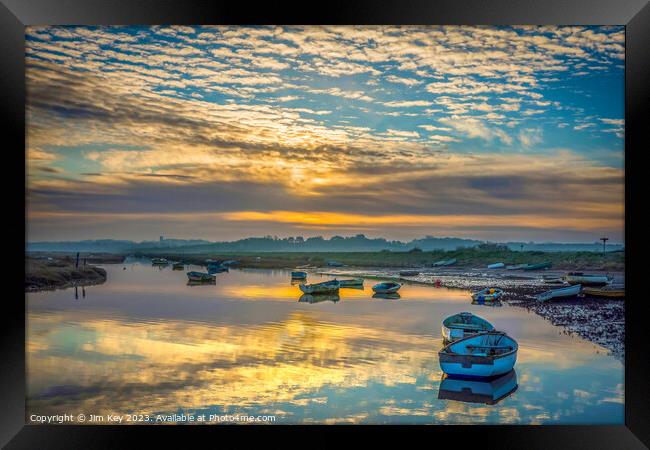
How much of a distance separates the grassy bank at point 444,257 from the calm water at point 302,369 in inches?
368

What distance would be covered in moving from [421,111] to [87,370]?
29.6ft

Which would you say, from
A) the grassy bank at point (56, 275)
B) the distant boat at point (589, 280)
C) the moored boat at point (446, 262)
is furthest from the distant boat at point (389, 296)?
the moored boat at point (446, 262)

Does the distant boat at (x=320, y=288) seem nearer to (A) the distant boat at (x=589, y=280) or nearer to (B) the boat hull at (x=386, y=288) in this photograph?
(B) the boat hull at (x=386, y=288)

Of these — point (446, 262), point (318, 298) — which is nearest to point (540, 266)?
point (446, 262)

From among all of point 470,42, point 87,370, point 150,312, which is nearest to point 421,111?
point 470,42

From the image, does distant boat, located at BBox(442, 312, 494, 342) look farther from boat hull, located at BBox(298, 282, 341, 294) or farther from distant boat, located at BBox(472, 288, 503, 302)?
boat hull, located at BBox(298, 282, 341, 294)

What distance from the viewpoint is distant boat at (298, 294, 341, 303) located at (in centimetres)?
2273

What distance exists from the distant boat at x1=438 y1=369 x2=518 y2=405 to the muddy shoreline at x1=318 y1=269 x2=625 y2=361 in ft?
7.22

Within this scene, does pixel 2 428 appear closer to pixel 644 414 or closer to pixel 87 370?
pixel 87 370

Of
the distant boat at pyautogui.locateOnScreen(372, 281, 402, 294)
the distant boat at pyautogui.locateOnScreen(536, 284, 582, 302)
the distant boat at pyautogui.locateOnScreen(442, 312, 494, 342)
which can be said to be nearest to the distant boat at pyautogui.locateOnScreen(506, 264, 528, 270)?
the distant boat at pyautogui.locateOnScreen(372, 281, 402, 294)

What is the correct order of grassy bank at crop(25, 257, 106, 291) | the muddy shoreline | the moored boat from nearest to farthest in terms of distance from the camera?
the muddy shoreline, grassy bank at crop(25, 257, 106, 291), the moored boat

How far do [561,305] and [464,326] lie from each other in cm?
669

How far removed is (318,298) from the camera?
76.9 ft

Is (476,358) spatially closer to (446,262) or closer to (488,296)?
(488,296)
